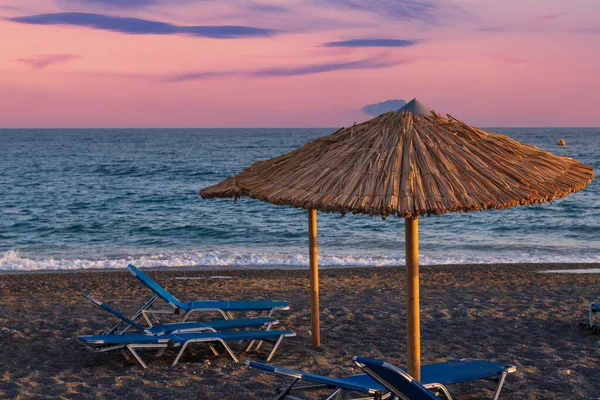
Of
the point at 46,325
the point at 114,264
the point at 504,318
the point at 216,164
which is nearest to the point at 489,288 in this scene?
the point at 504,318

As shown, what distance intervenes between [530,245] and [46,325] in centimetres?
1369

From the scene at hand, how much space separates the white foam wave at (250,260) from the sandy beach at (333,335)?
272 centimetres

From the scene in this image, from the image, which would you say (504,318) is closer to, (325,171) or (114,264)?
(325,171)

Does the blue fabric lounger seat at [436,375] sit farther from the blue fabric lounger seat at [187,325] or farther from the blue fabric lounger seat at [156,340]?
the blue fabric lounger seat at [187,325]

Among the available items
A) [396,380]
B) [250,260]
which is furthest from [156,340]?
[250,260]

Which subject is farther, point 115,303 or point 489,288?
point 489,288

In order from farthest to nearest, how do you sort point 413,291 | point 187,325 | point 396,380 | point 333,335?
point 333,335, point 187,325, point 413,291, point 396,380

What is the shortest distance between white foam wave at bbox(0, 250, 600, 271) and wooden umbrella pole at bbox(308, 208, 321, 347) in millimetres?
7419

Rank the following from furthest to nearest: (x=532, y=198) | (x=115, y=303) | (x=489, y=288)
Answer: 1. (x=489, y=288)
2. (x=115, y=303)
3. (x=532, y=198)

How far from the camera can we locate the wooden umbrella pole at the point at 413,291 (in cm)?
442

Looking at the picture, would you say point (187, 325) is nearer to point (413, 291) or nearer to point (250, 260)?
point (413, 291)

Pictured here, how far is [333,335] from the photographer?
7008mm

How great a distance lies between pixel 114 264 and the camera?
1474cm

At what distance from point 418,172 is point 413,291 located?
86cm
